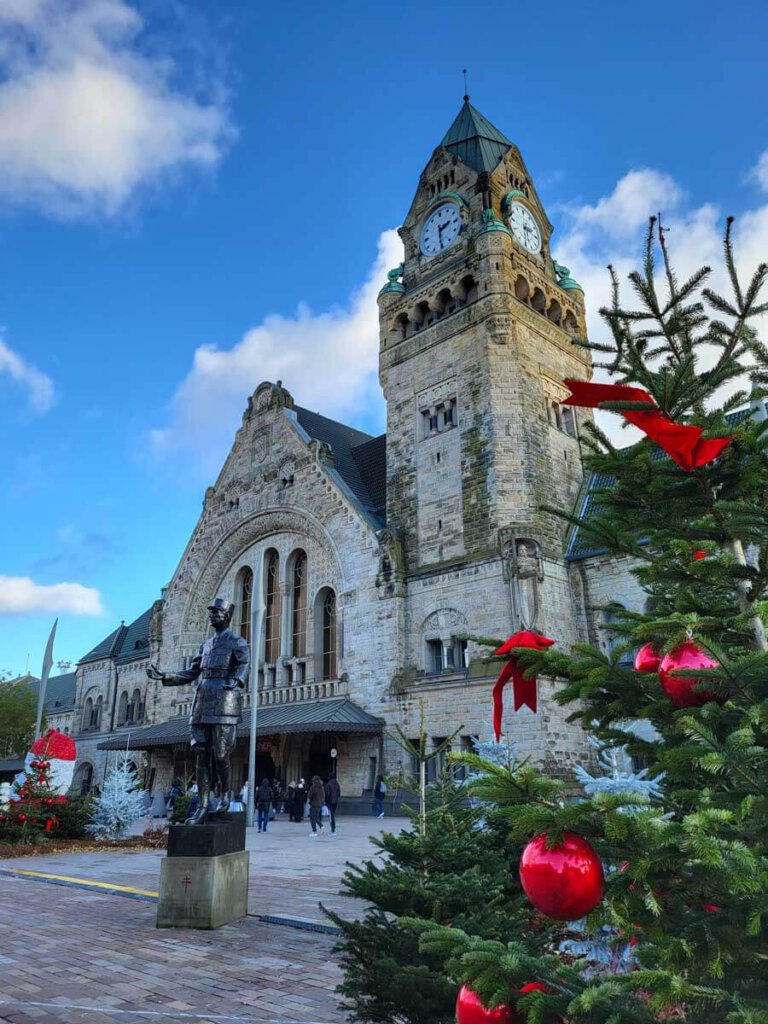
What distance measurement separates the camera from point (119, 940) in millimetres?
6961

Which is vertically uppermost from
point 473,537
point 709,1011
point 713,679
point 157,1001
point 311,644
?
point 473,537

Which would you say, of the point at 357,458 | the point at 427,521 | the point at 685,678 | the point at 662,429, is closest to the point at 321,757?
the point at 427,521

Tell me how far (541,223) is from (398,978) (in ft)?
108

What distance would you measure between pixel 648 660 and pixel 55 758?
1763 centimetres

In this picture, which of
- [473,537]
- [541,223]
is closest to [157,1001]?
[473,537]

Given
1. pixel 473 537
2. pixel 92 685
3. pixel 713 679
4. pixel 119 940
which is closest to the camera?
pixel 713 679

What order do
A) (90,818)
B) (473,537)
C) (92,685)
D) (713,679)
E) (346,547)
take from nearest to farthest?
(713,679), (90,818), (473,537), (346,547), (92,685)

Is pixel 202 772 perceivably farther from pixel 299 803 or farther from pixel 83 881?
pixel 299 803

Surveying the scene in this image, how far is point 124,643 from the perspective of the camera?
45344 mm

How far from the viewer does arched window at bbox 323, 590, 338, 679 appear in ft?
94.1

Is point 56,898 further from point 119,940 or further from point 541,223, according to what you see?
point 541,223

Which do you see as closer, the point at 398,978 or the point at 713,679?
the point at 713,679

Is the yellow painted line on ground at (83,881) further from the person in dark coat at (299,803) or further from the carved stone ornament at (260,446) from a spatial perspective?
the carved stone ornament at (260,446)

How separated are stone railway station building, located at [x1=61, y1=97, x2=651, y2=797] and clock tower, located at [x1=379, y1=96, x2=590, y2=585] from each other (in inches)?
3.4
